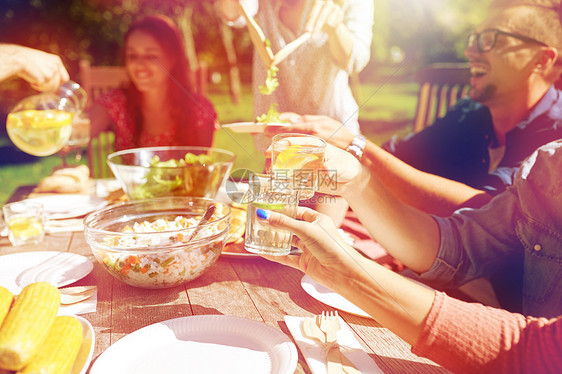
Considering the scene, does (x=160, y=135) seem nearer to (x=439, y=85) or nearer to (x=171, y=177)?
(x=171, y=177)

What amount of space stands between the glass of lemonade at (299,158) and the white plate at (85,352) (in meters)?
0.55

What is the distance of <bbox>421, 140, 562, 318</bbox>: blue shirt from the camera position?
3.93ft

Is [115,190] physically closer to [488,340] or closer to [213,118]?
[213,118]

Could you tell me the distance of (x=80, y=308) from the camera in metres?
1.00

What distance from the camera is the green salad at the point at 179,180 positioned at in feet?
5.04

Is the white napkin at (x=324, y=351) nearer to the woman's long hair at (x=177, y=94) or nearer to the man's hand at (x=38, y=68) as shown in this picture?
the man's hand at (x=38, y=68)

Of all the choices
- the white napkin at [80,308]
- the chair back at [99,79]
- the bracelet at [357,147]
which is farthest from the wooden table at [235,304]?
the chair back at [99,79]

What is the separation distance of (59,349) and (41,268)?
1.74 feet

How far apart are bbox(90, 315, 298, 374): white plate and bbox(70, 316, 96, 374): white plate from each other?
0.02 meters

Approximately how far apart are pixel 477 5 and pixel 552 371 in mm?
8440

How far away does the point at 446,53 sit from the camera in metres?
8.14

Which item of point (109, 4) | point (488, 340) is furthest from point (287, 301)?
point (109, 4)

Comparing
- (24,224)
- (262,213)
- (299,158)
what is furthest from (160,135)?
(262,213)

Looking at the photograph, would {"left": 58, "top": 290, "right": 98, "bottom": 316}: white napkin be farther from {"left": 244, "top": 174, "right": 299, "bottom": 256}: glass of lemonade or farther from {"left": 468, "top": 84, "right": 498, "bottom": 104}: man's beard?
{"left": 468, "top": 84, "right": 498, "bottom": 104}: man's beard
